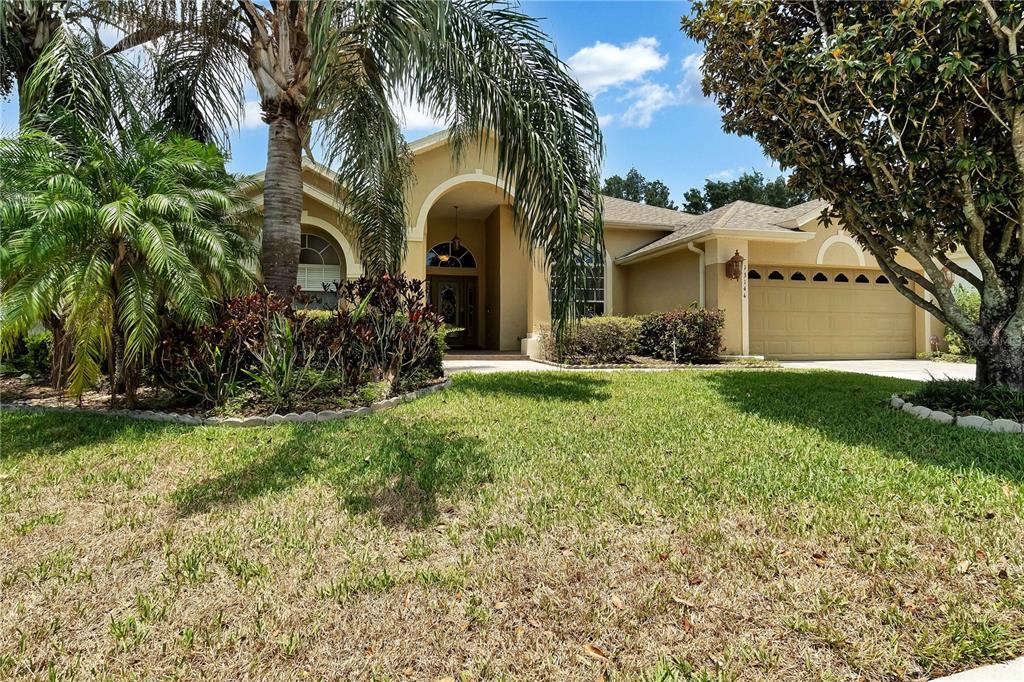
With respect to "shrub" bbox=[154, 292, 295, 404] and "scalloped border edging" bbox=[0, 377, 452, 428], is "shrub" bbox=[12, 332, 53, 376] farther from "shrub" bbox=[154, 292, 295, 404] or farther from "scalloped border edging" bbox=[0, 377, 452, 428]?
"shrub" bbox=[154, 292, 295, 404]

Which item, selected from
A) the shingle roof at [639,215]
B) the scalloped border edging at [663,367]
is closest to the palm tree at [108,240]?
the scalloped border edging at [663,367]

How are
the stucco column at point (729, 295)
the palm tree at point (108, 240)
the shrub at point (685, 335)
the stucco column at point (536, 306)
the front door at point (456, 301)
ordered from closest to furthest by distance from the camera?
the palm tree at point (108, 240) < the shrub at point (685, 335) < the stucco column at point (729, 295) < the stucco column at point (536, 306) < the front door at point (456, 301)

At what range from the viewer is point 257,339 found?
6.11m

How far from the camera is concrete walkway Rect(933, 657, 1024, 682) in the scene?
Answer: 2.10m

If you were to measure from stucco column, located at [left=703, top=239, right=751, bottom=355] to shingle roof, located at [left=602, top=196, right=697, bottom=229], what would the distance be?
2824 mm

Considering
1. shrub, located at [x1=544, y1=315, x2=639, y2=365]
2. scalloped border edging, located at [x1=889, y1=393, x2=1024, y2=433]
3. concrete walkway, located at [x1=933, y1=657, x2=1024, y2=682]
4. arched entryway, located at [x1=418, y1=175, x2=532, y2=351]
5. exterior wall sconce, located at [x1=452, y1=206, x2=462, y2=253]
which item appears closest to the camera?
concrete walkway, located at [x1=933, y1=657, x2=1024, y2=682]

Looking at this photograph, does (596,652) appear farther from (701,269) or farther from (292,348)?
(701,269)

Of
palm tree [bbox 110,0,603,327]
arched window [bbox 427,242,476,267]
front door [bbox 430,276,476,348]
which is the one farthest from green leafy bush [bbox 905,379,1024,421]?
arched window [bbox 427,242,476,267]

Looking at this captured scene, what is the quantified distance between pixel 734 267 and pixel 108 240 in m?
12.8

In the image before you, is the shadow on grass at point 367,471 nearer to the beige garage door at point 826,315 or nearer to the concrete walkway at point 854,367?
the concrete walkway at point 854,367

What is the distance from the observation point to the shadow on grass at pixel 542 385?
7.50m

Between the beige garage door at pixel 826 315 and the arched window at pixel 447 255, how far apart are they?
9.23m

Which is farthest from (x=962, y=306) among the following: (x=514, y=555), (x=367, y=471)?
(x=367, y=471)

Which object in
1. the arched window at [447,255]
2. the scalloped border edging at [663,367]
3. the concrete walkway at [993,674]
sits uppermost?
the arched window at [447,255]
